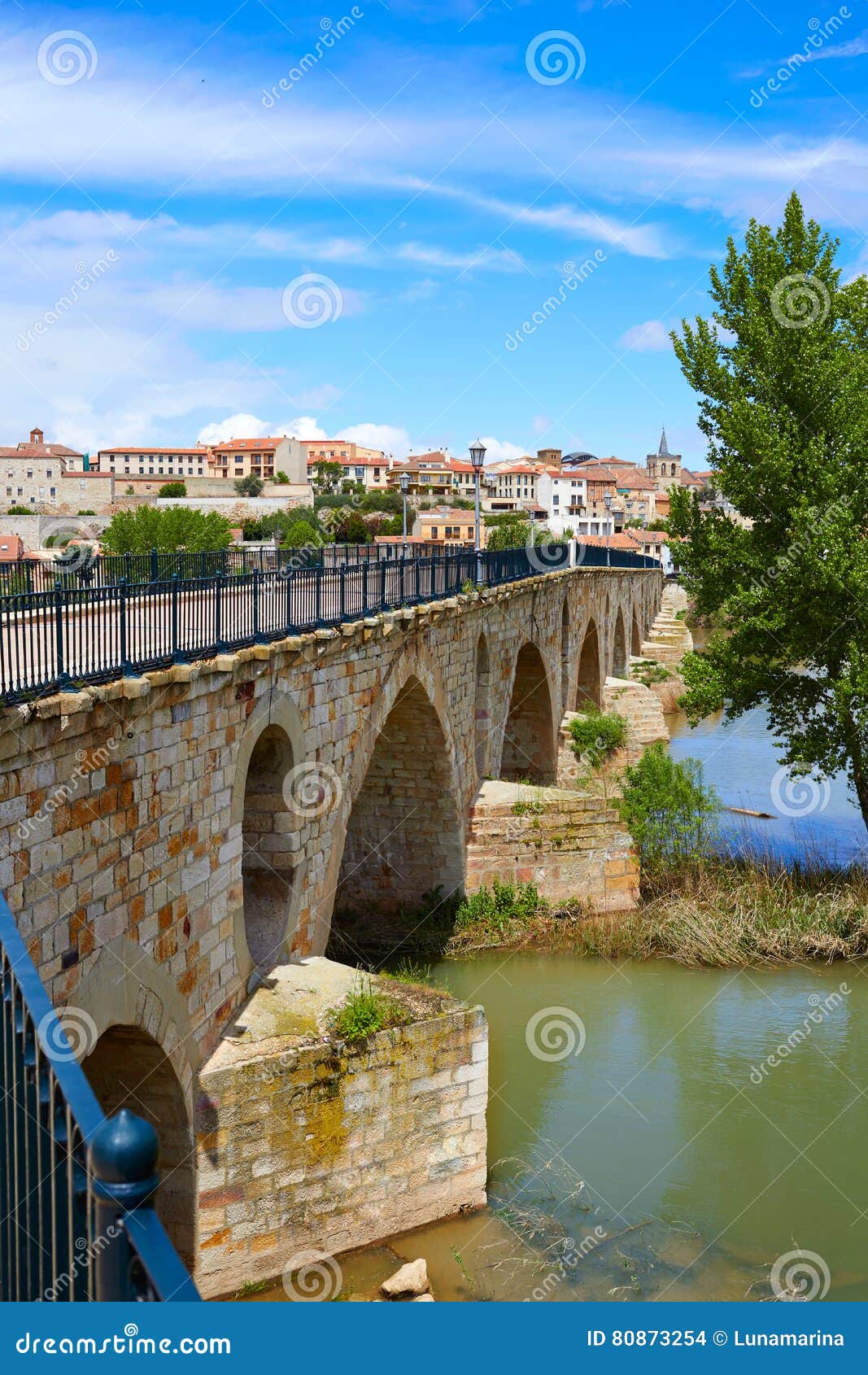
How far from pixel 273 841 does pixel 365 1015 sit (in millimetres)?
1720

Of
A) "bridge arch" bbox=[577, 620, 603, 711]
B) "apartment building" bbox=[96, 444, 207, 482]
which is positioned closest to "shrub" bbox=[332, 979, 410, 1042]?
"bridge arch" bbox=[577, 620, 603, 711]

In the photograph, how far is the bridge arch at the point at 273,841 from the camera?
970 cm

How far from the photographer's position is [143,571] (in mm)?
9398

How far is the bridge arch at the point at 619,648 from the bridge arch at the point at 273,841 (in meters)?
26.1

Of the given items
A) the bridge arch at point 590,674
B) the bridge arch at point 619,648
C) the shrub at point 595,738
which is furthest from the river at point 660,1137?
the bridge arch at point 619,648

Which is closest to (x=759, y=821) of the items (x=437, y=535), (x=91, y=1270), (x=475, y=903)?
(x=475, y=903)

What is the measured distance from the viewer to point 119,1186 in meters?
1.66

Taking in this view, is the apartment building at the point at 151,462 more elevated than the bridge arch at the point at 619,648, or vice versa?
the apartment building at the point at 151,462

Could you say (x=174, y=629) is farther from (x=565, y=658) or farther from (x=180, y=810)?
(x=565, y=658)

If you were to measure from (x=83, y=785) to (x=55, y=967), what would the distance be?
89 centimetres

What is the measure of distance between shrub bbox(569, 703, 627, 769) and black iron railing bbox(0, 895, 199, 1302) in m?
20.3

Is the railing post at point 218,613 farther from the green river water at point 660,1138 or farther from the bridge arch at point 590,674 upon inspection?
the bridge arch at point 590,674

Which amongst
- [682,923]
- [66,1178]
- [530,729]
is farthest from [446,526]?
[66,1178]

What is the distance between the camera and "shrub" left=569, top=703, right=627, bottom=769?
23.5m
